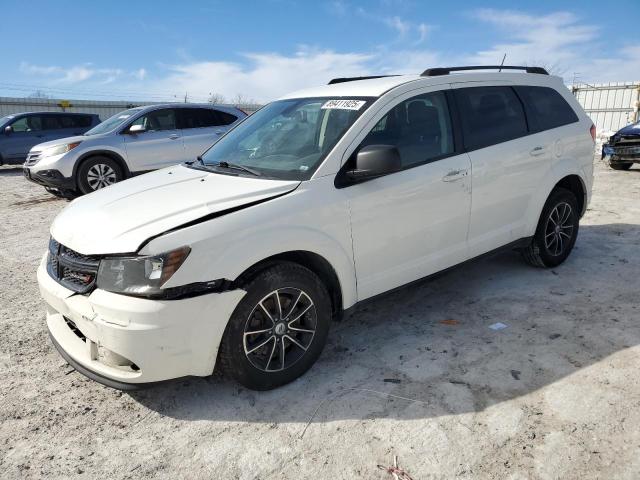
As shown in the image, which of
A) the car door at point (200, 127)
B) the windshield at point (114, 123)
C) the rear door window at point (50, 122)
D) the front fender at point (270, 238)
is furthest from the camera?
the rear door window at point (50, 122)

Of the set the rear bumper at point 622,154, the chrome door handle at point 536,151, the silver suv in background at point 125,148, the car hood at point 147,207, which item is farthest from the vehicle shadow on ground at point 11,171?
the rear bumper at point 622,154

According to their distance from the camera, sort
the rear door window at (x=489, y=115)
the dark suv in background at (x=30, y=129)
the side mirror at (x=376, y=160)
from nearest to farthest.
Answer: the side mirror at (x=376, y=160)
the rear door window at (x=489, y=115)
the dark suv in background at (x=30, y=129)

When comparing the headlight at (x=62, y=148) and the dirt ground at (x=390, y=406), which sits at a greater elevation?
the headlight at (x=62, y=148)

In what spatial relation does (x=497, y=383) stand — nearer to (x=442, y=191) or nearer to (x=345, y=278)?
(x=345, y=278)

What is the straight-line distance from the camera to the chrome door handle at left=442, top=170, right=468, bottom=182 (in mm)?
3598

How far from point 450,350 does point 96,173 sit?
7.78m

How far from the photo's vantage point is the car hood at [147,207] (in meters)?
2.67

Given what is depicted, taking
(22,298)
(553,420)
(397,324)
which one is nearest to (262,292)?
(397,324)

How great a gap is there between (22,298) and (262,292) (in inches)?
119

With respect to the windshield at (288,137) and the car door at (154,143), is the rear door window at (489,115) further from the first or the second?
the car door at (154,143)

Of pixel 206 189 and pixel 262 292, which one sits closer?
pixel 262 292

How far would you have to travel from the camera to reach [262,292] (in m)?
2.80

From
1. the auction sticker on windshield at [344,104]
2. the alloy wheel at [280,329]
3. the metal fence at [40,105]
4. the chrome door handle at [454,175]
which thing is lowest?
the alloy wheel at [280,329]

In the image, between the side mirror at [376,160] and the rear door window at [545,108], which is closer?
the side mirror at [376,160]
